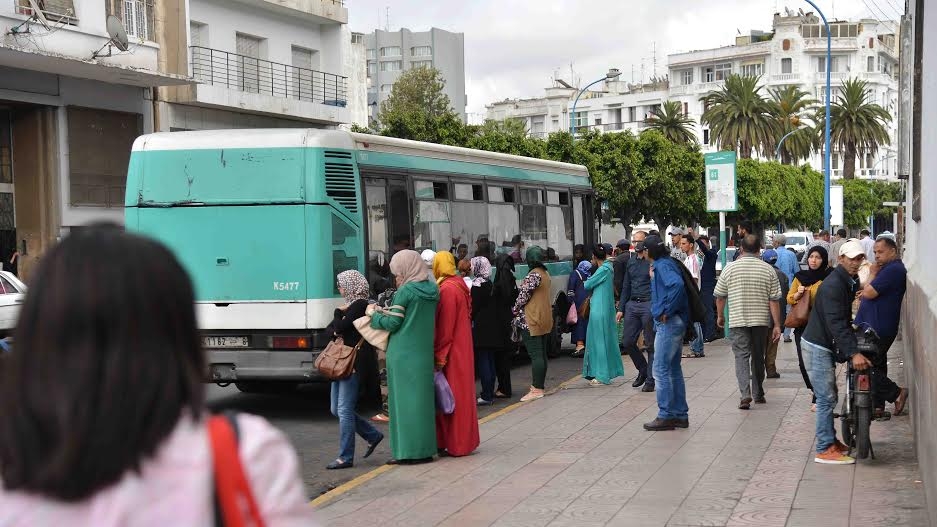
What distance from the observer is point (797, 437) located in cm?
1034

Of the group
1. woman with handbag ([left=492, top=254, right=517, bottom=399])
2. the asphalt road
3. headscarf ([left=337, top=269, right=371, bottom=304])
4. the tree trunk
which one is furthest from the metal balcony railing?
the tree trunk

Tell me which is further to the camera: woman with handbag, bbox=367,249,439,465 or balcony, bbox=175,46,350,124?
balcony, bbox=175,46,350,124

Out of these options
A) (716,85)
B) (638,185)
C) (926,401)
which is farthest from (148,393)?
(716,85)

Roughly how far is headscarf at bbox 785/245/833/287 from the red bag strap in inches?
400

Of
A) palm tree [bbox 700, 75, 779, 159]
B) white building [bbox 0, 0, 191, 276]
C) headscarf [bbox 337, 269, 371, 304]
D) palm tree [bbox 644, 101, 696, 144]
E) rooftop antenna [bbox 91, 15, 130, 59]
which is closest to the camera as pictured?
headscarf [bbox 337, 269, 371, 304]

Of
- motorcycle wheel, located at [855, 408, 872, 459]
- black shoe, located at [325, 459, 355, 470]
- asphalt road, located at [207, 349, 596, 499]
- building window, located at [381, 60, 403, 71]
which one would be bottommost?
asphalt road, located at [207, 349, 596, 499]

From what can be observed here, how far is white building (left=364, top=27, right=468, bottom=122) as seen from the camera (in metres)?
121

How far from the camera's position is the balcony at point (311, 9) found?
102ft

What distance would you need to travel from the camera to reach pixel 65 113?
2517 centimetres

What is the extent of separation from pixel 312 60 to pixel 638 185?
1804cm

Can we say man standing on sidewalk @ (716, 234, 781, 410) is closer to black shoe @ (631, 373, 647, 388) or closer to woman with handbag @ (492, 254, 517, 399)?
black shoe @ (631, 373, 647, 388)

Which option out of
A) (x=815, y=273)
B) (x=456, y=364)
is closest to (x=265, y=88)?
(x=815, y=273)

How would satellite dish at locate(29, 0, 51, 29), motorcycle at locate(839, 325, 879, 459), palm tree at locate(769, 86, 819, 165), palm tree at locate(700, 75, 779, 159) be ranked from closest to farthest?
motorcycle at locate(839, 325, 879, 459) → satellite dish at locate(29, 0, 51, 29) → palm tree at locate(700, 75, 779, 159) → palm tree at locate(769, 86, 819, 165)

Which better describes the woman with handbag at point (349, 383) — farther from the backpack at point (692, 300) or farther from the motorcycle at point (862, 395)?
the motorcycle at point (862, 395)
